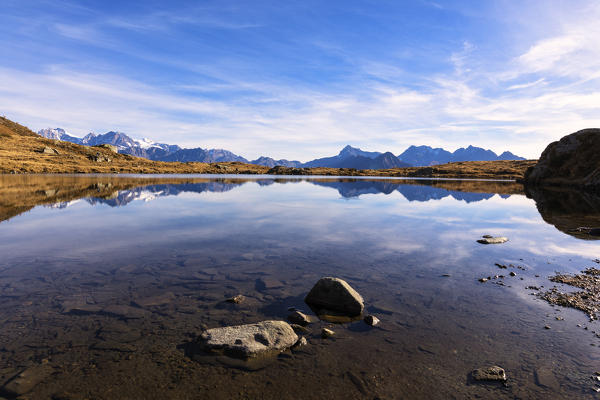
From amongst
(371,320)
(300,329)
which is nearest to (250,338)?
(300,329)

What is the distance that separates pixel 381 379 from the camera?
7.92 metres

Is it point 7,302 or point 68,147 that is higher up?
point 68,147

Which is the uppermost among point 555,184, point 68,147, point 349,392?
point 68,147

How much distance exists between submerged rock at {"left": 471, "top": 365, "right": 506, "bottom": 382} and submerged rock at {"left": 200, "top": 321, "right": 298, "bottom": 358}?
17.5 feet

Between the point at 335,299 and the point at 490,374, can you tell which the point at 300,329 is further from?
the point at 490,374

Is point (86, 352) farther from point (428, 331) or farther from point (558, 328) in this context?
point (558, 328)

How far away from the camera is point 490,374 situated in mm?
8148

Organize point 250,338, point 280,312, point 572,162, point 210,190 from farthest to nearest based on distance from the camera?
point 572,162, point 210,190, point 280,312, point 250,338

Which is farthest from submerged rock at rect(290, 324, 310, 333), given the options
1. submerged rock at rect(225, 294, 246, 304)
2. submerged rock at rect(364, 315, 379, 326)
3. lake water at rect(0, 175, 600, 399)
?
submerged rock at rect(225, 294, 246, 304)

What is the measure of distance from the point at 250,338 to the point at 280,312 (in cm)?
238

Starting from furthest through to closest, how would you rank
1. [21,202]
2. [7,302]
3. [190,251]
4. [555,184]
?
[555,184] → [21,202] → [190,251] → [7,302]

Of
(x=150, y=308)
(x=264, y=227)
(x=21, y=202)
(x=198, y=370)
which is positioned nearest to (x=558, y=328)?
(x=198, y=370)

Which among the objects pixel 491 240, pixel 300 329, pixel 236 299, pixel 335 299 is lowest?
pixel 300 329

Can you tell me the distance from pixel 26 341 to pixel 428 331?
1321 centimetres
